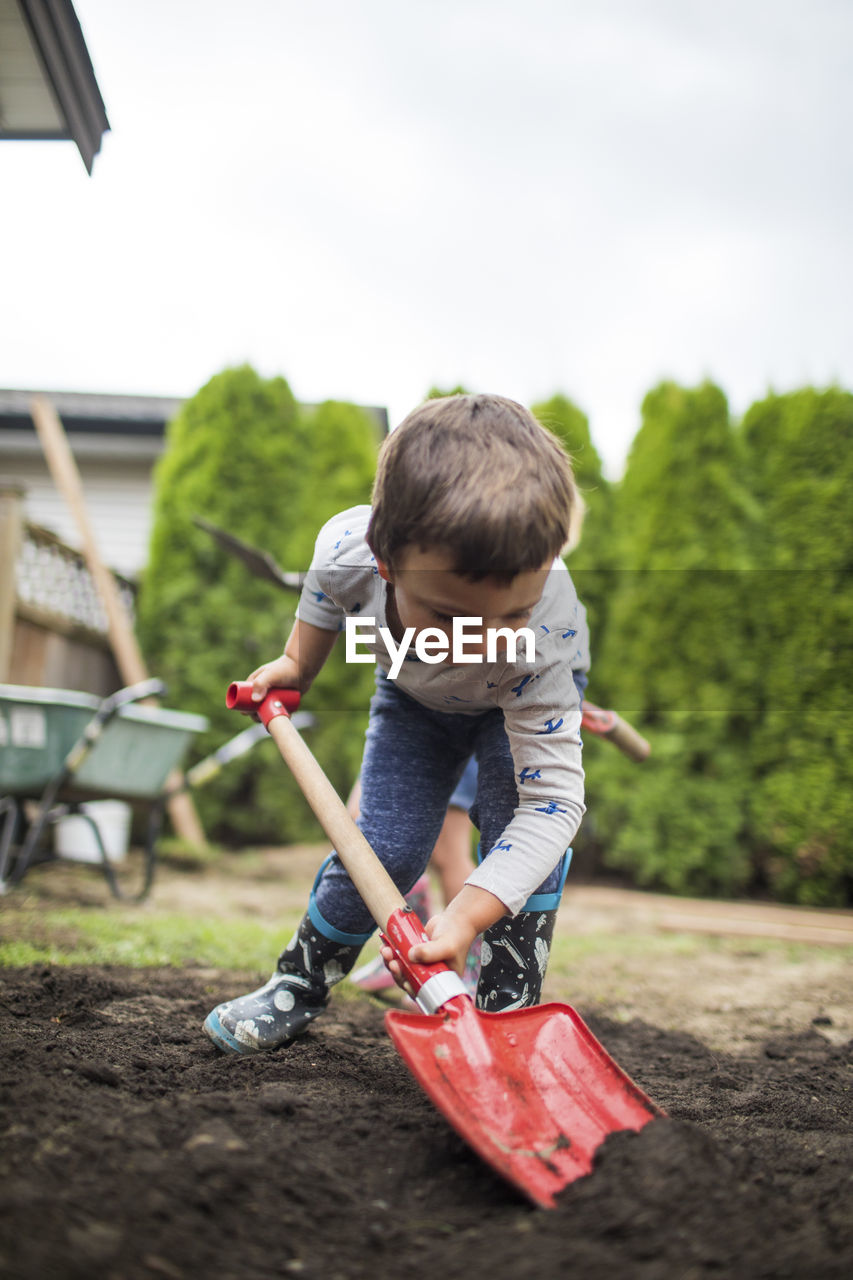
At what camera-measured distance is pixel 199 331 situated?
6.31 meters

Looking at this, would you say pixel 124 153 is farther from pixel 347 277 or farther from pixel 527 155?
pixel 527 155

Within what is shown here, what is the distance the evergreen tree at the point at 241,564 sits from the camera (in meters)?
5.78

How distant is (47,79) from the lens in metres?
2.11

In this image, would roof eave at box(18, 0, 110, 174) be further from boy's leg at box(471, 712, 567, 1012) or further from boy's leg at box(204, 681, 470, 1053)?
boy's leg at box(471, 712, 567, 1012)

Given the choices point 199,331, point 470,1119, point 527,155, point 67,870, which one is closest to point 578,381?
point 527,155

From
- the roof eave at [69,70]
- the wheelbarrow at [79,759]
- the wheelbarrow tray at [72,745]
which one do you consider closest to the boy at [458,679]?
the roof eave at [69,70]

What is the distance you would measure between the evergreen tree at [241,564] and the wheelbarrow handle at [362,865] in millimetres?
3818

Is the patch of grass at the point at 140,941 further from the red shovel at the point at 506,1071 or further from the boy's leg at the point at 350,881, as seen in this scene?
the red shovel at the point at 506,1071

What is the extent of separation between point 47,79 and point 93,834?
3.63 meters

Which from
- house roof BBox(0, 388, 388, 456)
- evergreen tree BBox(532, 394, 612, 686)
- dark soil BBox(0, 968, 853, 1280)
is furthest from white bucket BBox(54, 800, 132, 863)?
house roof BBox(0, 388, 388, 456)

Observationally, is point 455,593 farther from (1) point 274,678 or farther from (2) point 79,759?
(2) point 79,759

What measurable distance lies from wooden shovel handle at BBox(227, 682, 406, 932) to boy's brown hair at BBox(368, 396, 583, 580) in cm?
45

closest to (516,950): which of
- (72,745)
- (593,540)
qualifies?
(72,745)

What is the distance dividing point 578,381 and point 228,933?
4.06 metres
